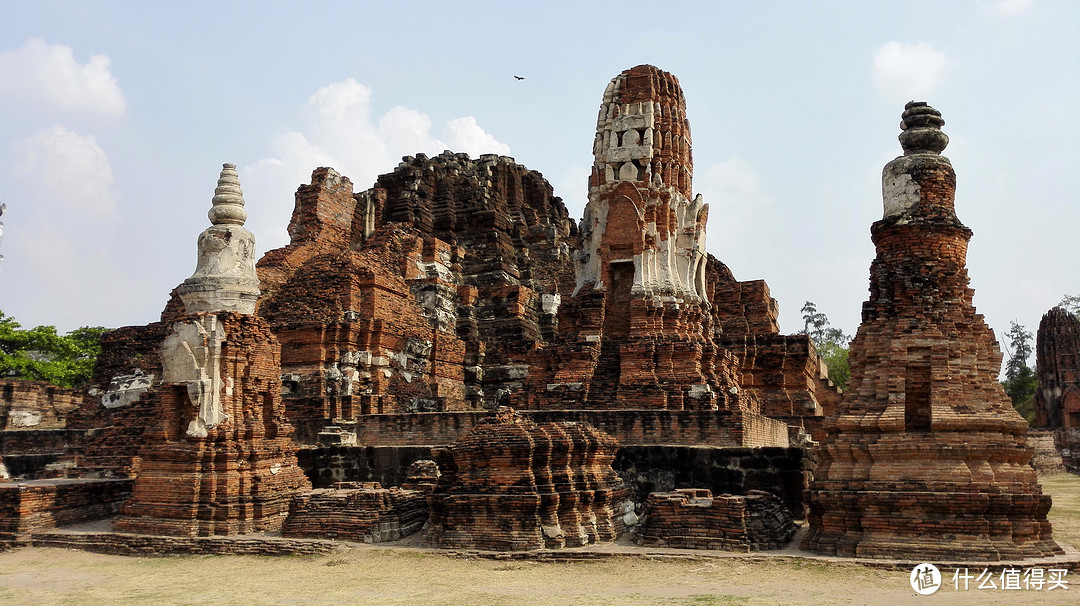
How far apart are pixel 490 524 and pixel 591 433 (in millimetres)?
1847

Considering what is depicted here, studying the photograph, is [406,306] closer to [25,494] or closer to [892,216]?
[25,494]

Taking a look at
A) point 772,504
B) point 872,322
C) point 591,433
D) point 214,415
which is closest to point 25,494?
point 214,415

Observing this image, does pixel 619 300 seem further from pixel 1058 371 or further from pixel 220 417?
pixel 1058 371

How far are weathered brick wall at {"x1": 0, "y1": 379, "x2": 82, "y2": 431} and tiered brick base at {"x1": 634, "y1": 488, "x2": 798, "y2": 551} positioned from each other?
65.5 ft

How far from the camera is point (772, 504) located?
11328 mm

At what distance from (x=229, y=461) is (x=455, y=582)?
478 cm

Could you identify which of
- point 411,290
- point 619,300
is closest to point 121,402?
point 411,290

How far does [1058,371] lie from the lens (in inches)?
1576

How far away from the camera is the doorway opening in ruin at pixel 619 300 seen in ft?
54.8

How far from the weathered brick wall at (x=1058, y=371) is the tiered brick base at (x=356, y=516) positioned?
1383 inches

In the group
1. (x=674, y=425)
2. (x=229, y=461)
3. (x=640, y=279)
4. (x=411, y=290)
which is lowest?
(x=229, y=461)

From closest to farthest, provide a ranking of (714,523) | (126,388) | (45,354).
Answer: (714,523)
(126,388)
(45,354)

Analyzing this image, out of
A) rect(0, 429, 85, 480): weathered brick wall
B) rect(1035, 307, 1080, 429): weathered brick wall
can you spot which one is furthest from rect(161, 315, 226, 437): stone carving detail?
rect(1035, 307, 1080, 429): weathered brick wall

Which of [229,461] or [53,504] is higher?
[229,461]
